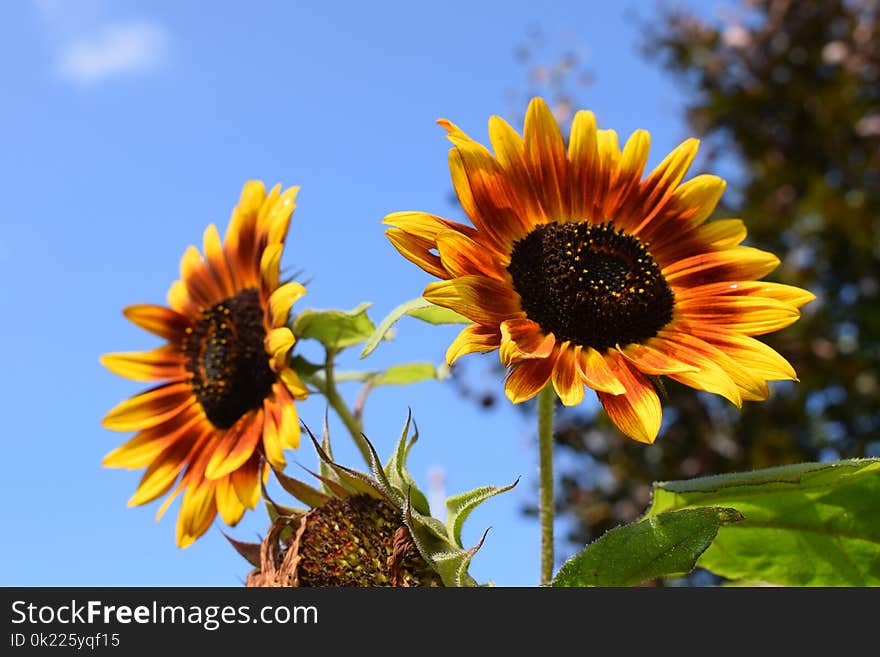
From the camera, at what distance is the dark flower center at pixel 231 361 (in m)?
2.12

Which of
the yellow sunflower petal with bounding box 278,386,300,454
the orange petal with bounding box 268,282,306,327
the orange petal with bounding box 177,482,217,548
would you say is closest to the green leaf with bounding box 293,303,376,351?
the orange petal with bounding box 268,282,306,327

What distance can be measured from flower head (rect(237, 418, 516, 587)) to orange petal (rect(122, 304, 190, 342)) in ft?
3.23

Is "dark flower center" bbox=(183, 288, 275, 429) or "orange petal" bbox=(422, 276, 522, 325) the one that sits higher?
"dark flower center" bbox=(183, 288, 275, 429)

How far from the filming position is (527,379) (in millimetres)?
1491

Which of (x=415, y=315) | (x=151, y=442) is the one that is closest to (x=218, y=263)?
(x=151, y=442)

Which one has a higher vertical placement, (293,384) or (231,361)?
(231,361)

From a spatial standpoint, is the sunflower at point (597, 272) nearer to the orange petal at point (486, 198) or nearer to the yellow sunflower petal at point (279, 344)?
the orange petal at point (486, 198)

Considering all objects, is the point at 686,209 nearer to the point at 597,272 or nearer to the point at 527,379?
the point at 597,272

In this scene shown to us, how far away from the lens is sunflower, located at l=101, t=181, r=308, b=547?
6.44 feet

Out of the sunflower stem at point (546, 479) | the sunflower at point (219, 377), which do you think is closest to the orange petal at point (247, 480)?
the sunflower at point (219, 377)

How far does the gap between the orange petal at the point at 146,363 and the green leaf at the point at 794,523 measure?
4.05ft

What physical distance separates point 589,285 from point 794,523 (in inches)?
21.4

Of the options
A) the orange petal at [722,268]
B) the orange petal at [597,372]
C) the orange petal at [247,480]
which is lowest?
the orange petal at [597,372]

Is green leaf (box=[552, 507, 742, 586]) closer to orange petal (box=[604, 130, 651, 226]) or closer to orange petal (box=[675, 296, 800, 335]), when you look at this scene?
orange petal (box=[675, 296, 800, 335])
